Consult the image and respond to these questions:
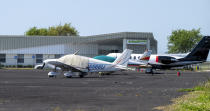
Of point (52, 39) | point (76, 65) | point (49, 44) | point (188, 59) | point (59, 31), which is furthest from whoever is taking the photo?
point (59, 31)

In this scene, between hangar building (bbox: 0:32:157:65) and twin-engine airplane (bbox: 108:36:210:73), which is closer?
twin-engine airplane (bbox: 108:36:210:73)

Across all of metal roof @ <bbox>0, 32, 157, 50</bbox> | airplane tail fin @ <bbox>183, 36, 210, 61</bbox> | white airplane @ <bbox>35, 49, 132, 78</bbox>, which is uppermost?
metal roof @ <bbox>0, 32, 157, 50</bbox>

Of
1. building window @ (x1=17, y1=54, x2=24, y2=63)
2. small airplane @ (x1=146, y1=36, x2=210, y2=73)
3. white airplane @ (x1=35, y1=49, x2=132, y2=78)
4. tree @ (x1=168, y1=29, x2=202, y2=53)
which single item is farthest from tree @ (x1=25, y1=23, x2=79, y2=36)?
white airplane @ (x1=35, y1=49, x2=132, y2=78)

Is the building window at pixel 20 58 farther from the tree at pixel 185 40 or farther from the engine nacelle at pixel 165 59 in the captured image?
the tree at pixel 185 40

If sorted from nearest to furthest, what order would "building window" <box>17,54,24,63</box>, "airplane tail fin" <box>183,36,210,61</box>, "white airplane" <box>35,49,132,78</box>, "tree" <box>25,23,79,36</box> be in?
"white airplane" <box>35,49,132,78</box> < "airplane tail fin" <box>183,36,210,61</box> < "building window" <box>17,54,24,63</box> < "tree" <box>25,23,79,36</box>

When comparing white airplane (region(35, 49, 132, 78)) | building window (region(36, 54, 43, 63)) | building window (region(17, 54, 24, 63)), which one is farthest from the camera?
building window (region(36, 54, 43, 63))

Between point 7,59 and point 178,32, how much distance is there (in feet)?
199

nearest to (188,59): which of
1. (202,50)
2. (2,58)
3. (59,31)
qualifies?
(202,50)

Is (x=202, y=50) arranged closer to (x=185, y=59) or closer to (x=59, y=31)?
(x=185, y=59)

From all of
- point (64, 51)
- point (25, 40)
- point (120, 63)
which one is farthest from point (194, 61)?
point (25, 40)

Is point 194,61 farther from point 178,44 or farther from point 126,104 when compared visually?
point 178,44

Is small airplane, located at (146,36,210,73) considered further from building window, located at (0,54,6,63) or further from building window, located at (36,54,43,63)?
building window, located at (0,54,6,63)

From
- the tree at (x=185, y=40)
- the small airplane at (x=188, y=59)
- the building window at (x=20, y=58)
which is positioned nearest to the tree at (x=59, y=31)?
the tree at (x=185, y=40)

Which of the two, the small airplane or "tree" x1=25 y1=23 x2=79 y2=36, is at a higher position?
"tree" x1=25 y1=23 x2=79 y2=36
